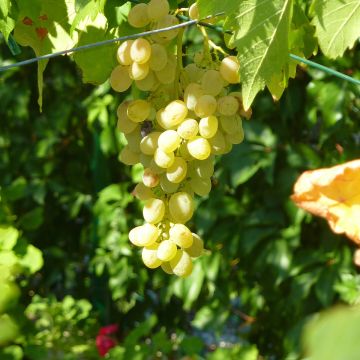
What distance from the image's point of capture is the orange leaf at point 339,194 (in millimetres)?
942

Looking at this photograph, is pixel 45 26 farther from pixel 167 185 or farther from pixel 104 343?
pixel 104 343

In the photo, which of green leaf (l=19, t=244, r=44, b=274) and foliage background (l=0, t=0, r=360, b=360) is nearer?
green leaf (l=19, t=244, r=44, b=274)

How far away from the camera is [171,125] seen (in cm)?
64

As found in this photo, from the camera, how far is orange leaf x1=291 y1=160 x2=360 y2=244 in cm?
94

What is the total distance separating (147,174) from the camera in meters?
0.67

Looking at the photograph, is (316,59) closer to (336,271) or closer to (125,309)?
(336,271)

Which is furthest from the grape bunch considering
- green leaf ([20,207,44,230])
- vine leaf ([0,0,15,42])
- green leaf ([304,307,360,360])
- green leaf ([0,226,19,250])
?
green leaf ([20,207,44,230])

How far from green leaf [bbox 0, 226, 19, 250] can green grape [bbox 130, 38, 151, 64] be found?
3.03ft

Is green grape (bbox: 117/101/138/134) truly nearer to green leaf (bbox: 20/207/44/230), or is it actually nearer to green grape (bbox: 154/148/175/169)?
green grape (bbox: 154/148/175/169)

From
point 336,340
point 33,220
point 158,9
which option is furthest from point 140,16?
point 33,220

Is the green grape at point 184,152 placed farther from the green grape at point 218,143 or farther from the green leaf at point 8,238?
the green leaf at point 8,238

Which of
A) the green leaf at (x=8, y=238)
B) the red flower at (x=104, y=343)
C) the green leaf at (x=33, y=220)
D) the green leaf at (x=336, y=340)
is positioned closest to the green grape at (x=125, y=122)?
the green leaf at (x=336, y=340)

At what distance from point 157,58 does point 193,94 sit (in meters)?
0.04

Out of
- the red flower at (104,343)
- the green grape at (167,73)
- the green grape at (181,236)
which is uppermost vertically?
the green grape at (167,73)
